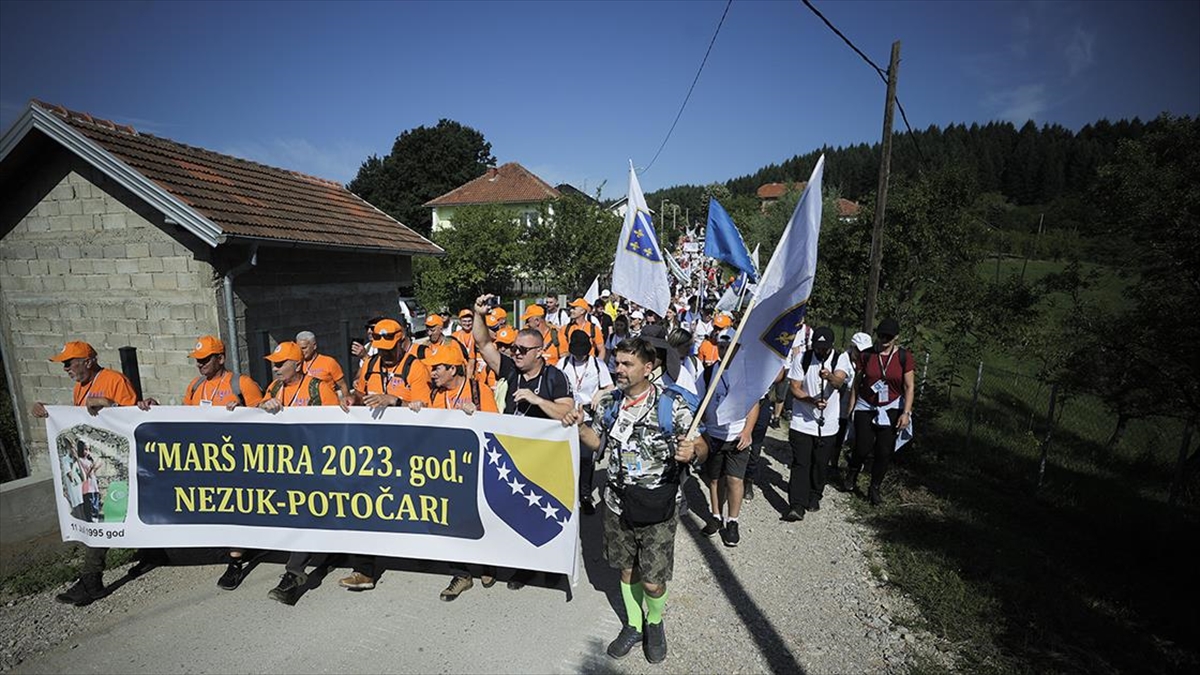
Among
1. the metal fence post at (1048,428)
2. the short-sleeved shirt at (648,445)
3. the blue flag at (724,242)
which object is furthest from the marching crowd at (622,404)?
the metal fence post at (1048,428)

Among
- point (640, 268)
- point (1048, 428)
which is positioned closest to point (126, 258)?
point (640, 268)

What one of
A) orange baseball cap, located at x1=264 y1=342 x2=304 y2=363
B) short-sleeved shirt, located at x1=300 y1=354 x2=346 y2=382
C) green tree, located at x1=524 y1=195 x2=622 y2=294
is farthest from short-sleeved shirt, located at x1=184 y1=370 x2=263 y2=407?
green tree, located at x1=524 y1=195 x2=622 y2=294

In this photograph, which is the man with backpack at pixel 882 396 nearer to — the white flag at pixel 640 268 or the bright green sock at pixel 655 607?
the white flag at pixel 640 268

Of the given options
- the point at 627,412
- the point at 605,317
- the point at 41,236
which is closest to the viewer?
the point at 627,412

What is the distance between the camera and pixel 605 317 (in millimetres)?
11023

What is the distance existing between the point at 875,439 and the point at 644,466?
3.89 meters

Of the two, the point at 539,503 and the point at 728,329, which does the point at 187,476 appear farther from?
the point at 728,329

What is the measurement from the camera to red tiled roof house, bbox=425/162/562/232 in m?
43.1

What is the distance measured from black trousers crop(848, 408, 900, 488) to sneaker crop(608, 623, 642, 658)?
356cm

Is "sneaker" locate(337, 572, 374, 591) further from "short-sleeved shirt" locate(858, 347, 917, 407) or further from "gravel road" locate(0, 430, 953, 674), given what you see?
"short-sleeved shirt" locate(858, 347, 917, 407)

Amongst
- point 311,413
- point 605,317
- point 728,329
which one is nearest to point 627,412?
point 311,413

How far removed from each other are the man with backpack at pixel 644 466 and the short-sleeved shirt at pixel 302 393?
258 cm

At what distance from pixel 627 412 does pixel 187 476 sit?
3.51 metres

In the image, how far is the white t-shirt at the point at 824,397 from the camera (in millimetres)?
5488
